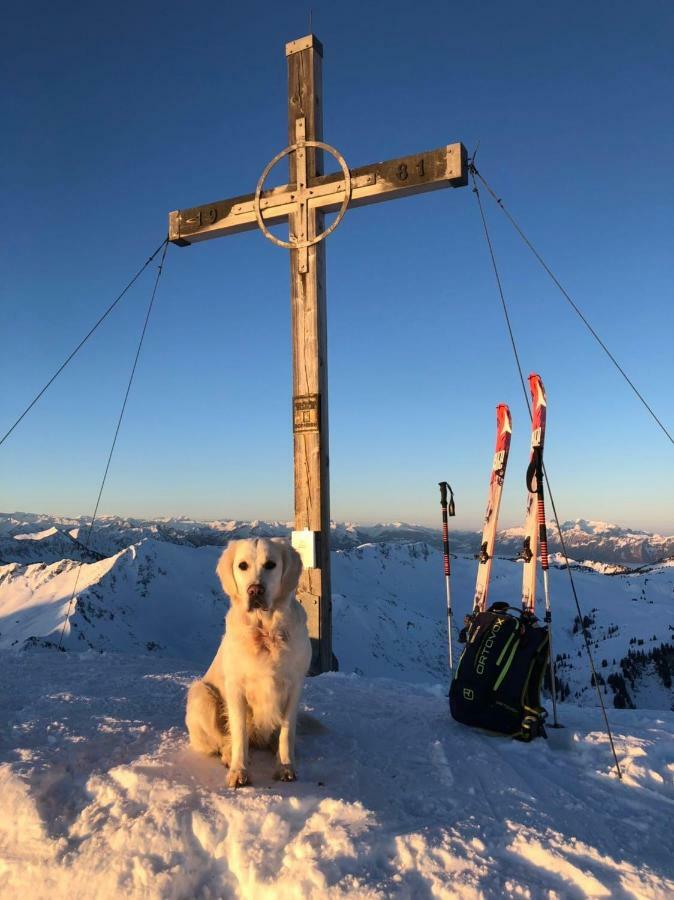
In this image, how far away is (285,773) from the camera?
10.4ft

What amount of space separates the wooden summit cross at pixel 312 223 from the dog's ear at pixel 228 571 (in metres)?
2.98

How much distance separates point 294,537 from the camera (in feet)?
21.0

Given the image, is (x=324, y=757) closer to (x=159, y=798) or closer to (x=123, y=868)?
(x=159, y=798)

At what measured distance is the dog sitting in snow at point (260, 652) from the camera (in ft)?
10.5

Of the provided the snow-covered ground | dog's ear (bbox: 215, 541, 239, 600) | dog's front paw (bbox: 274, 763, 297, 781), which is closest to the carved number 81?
dog's ear (bbox: 215, 541, 239, 600)

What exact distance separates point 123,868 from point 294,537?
→ 13.7 feet

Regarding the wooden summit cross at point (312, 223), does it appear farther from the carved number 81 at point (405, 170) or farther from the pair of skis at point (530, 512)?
the pair of skis at point (530, 512)

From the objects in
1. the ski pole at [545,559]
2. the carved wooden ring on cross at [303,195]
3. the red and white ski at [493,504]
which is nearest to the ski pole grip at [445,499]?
the red and white ski at [493,504]

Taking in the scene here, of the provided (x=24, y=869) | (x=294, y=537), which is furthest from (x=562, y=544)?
(x=24, y=869)

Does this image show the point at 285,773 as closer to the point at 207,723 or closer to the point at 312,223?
the point at 207,723

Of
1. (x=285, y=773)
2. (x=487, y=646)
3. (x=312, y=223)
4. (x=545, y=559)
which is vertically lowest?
(x=285, y=773)

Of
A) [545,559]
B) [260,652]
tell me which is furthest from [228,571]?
[545,559]

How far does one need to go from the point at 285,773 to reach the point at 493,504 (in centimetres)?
379

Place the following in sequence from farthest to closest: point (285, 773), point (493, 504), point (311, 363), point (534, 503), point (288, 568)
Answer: point (311, 363)
point (493, 504)
point (534, 503)
point (288, 568)
point (285, 773)
